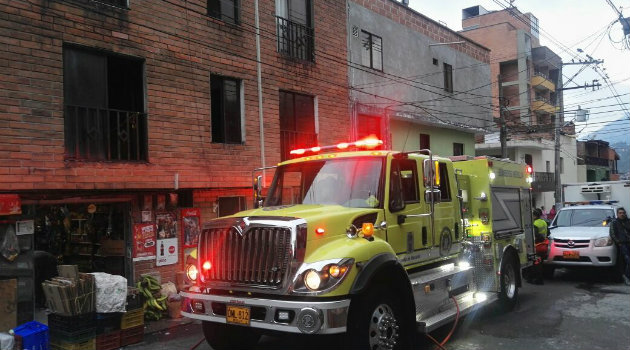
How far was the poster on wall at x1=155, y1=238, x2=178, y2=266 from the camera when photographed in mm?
9445

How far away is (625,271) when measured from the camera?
38.1 ft

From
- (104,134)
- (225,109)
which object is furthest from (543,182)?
(104,134)

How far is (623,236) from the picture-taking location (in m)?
11.2

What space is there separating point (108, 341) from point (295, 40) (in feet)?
29.1

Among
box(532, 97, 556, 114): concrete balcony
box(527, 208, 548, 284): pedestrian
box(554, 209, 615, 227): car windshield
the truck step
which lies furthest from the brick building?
box(532, 97, 556, 114): concrete balcony

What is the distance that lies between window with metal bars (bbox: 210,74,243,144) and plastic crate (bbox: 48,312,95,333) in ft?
16.6

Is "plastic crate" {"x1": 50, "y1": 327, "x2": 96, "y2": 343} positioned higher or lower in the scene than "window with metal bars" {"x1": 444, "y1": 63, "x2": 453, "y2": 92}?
lower

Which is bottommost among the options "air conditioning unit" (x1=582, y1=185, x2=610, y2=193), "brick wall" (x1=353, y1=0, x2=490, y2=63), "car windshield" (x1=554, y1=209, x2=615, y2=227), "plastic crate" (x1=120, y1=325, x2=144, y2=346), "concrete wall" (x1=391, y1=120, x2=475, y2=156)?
"plastic crate" (x1=120, y1=325, x2=144, y2=346)

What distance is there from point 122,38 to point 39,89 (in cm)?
186

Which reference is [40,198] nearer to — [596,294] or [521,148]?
[596,294]

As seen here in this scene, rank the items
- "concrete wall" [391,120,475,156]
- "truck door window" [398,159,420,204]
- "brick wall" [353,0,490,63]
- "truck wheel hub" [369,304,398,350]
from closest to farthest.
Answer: "truck wheel hub" [369,304,398,350], "truck door window" [398,159,420,204], "brick wall" [353,0,490,63], "concrete wall" [391,120,475,156]

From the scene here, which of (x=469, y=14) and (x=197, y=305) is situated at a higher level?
(x=469, y=14)

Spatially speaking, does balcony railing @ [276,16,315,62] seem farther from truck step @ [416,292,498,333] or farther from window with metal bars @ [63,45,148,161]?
truck step @ [416,292,498,333]

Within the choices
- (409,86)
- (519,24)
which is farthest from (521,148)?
(409,86)
